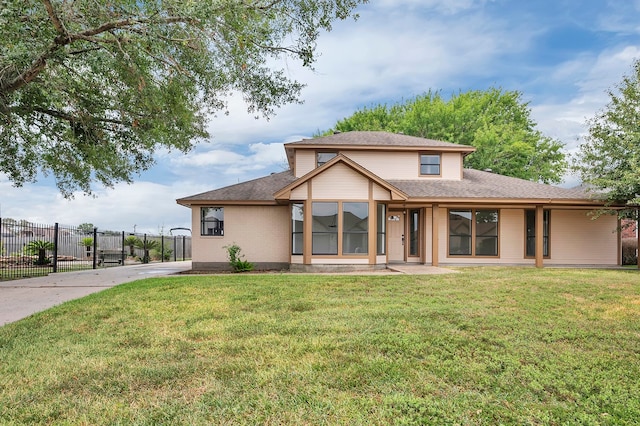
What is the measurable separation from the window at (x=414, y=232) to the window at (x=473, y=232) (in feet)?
4.59

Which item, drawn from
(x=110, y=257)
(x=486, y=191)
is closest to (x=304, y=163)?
(x=486, y=191)

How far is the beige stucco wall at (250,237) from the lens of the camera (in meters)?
16.0

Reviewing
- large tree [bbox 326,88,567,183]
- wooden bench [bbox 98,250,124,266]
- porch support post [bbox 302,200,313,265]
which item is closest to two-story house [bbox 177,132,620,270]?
porch support post [bbox 302,200,313,265]

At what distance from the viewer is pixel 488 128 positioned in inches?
1214

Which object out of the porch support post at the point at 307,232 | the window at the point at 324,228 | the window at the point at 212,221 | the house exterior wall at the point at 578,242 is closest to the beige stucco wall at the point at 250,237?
the window at the point at 212,221

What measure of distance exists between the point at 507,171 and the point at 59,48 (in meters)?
29.6

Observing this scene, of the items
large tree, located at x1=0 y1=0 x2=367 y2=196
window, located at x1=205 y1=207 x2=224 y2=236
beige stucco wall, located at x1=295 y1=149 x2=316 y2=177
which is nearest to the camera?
large tree, located at x1=0 y1=0 x2=367 y2=196

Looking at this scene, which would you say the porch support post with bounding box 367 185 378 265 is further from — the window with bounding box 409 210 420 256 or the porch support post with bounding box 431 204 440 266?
the window with bounding box 409 210 420 256

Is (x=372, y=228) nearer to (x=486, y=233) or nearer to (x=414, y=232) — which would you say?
(x=414, y=232)

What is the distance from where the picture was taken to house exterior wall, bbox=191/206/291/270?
16031 millimetres

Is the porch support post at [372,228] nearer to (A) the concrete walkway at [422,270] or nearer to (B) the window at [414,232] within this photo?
(A) the concrete walkway at [422,270]

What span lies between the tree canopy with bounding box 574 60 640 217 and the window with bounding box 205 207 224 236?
15337 mm

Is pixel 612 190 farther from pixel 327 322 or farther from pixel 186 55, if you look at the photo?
pixel 186 55

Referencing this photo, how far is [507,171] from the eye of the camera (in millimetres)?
30688
